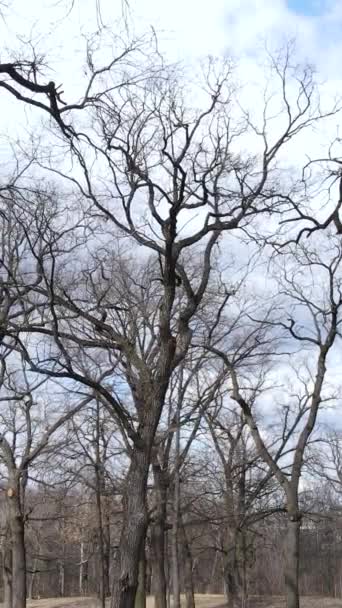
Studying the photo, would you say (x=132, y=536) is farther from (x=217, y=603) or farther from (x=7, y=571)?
(x=217, y=603)

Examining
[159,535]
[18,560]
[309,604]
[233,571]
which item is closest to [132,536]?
[18,560]

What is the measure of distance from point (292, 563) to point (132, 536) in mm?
8314

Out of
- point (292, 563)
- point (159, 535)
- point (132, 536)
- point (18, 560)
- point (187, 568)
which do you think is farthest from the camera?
point (187, 568)

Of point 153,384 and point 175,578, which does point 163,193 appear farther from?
point 175,578

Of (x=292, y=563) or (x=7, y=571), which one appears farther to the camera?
(x=7, y=571)

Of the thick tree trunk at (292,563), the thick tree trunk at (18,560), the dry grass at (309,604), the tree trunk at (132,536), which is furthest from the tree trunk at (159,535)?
the dry grass at (309,604)

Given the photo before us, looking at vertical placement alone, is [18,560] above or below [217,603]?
above

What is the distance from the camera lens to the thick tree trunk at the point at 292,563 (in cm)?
1695

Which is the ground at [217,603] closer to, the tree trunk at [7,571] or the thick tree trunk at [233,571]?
the thick tree trunk at [233,571]

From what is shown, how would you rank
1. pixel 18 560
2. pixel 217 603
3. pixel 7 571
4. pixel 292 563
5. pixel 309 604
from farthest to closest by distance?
1. pixel 309 604
2. pixel 217 603
3. pixel 7 571
4. pixel 18 560
5. pixel 292 563

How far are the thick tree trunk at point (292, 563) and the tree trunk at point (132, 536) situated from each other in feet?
25.4

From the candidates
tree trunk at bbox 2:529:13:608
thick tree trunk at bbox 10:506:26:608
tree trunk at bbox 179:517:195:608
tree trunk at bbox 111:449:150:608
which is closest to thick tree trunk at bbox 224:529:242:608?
tree trunk at bbox 179:517:195:608

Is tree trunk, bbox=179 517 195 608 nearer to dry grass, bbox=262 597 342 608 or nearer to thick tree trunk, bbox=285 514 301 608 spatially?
dry grass, bbox=262 597 342 608

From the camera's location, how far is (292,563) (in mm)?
17219
